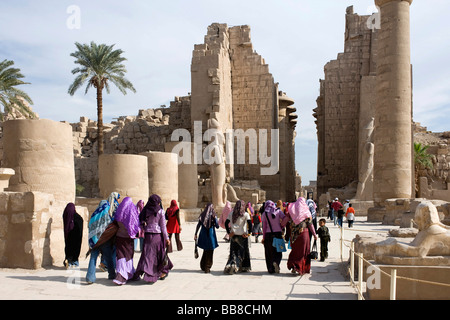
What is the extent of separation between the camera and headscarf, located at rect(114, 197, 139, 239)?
672 centimetres

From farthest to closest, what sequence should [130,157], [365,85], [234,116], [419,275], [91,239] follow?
1. [234,116]
2. [365,85]
3. [130,157]
4. [91,239]
5. [419,275]

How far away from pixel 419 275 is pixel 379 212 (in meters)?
12.0

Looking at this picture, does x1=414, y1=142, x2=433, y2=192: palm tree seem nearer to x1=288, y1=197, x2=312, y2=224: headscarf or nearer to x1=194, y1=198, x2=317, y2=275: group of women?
x1=288, y1=197, x2=312, y2=224: headscarf

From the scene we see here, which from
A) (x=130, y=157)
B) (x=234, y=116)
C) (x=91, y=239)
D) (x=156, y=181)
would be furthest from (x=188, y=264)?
(x=234, y=116)

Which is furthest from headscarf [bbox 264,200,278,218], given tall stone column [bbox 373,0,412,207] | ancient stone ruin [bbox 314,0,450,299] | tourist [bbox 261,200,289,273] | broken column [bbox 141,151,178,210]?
tall stone column [bbox 373,0,412,207]

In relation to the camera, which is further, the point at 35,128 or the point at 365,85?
the point at 365,85

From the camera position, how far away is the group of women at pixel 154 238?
674 centimetres

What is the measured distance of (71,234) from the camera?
25.0 feet

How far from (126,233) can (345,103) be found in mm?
22828

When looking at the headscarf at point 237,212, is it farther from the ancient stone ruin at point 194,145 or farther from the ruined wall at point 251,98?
the ruined wall at point 251,98

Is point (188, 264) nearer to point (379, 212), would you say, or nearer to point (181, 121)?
point (379, 212)

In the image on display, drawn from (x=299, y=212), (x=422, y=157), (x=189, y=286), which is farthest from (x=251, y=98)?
(x=189, y=286)
